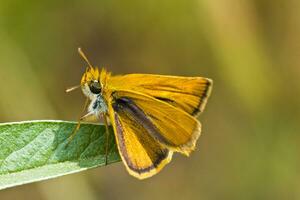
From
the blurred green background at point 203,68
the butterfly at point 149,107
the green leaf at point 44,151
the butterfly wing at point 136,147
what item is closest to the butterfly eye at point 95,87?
the butterfly at point 149,107

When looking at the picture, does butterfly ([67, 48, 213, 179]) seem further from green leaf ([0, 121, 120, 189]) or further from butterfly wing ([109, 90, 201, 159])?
green leaf ([0, 121, 120, 189])

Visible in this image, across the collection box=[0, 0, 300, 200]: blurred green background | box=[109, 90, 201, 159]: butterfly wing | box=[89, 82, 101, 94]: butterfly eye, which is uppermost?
box=[89, 82, 101, 94]: butterfly eye

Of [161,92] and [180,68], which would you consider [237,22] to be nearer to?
[180,68]

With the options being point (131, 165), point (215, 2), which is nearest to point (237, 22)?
point (215, 2)

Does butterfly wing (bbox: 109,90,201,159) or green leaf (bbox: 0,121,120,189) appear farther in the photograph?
butterfly wing (bbox: 109,90,201,159)

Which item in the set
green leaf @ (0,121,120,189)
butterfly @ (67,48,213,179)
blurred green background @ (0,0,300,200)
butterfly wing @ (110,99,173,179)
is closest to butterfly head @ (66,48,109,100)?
butterfly @ (67,48,213,179)

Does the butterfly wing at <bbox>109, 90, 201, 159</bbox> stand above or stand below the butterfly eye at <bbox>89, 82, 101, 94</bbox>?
below
